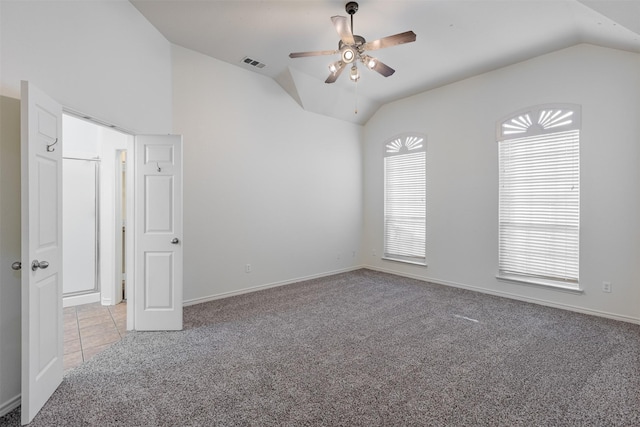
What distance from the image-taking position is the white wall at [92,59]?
2.08m

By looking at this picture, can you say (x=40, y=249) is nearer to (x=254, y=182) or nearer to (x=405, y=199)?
(x=254, y=182)

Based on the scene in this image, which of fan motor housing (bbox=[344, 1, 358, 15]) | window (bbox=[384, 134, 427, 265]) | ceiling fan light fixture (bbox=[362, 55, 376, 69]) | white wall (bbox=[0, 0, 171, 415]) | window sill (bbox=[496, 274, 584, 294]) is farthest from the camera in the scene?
window (bbox=[384, 134, 427, 265])

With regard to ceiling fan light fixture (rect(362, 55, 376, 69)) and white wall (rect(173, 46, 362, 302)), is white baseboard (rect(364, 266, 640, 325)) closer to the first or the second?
white wall (rect(173, 46, 362, 302))

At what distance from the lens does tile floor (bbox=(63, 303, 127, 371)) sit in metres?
2.93

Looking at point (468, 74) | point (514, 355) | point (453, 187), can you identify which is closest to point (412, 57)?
point (468, 74)

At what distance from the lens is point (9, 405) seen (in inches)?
80.8

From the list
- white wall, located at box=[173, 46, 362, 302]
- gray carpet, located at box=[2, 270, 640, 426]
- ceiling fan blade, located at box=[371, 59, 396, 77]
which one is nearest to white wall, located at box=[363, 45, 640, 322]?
gray carpet, located at box=[2, 270, 640, 426]

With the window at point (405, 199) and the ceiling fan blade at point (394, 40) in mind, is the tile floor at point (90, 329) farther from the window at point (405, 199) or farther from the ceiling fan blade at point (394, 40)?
the window at point (405, 199)

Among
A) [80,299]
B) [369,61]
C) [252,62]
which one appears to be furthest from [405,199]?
[80,299]

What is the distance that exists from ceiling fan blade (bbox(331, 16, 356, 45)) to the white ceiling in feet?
1.29

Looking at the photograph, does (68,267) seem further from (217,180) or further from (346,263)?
(346,263)

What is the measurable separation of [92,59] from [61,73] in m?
0.39

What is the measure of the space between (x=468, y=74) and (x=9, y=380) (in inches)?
245

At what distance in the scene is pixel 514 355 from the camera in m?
2.81
